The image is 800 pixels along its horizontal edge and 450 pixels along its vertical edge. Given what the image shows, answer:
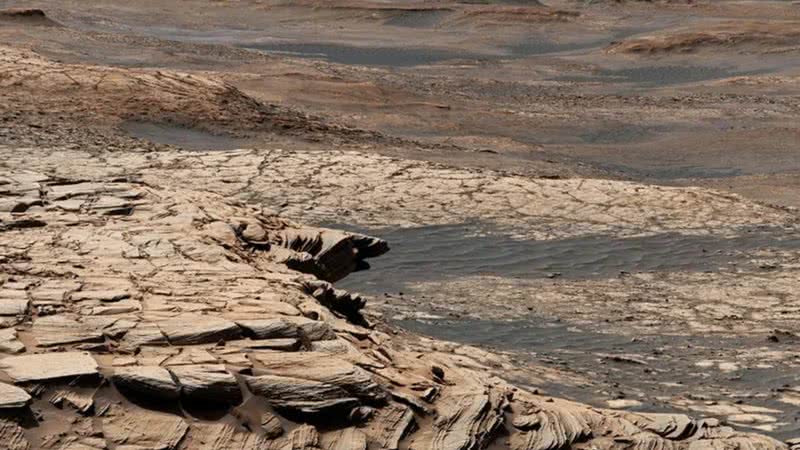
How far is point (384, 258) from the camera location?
12.6 metres

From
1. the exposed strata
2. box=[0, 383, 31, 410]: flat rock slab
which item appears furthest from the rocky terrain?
the exposed strata

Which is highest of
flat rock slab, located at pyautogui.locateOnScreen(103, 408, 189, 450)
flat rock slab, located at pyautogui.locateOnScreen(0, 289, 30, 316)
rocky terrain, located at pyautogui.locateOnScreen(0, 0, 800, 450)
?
flat rock slab, located at pyautogui.locateOnScreen(0, 289, 30, 316)

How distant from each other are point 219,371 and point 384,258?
6075mm

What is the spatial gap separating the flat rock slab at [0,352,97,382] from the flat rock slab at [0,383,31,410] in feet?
0.34

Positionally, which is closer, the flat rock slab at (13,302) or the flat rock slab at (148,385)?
the flat rock slab at (148,385)

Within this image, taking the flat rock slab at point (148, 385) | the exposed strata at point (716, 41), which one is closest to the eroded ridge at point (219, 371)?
the flat rock slab at point (148, 385)

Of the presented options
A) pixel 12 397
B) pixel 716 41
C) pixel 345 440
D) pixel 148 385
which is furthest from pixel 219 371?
pixel 716 41

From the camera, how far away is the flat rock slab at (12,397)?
236 inches

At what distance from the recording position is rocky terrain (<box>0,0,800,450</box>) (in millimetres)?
6676

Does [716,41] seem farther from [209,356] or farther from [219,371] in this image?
[219,371]

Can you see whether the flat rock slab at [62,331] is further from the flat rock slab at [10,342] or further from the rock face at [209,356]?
the flat rock slab at [10,342]

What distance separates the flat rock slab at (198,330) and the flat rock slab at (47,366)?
560mm

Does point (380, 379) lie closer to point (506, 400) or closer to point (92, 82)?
point (506, 400)

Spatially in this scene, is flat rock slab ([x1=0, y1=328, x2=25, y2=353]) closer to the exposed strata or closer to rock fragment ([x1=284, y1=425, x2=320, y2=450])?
rock fragment ([x1=284, y1=425, x2=320, y2=450])
